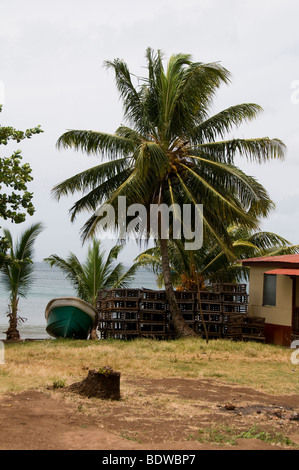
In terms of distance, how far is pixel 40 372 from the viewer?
403 inches

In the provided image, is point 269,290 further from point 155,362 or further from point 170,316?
point 155,362

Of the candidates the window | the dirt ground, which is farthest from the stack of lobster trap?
the dirt ground

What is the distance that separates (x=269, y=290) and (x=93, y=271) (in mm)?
7790

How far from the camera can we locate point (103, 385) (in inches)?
328

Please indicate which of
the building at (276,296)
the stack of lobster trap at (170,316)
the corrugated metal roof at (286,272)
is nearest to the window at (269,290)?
the building at (276,296)

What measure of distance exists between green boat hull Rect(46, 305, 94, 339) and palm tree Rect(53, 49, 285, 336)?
2.82m

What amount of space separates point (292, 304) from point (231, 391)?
29.4ft

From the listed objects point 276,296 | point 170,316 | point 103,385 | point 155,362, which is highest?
point 276,296

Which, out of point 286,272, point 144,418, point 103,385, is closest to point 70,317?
point 286,272

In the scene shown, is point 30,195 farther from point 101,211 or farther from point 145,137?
point 145,137

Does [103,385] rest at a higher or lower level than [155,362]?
higher

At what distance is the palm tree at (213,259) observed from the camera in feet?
69.3

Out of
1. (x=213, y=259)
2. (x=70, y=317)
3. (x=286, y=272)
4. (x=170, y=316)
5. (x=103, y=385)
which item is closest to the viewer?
(x=103, y=385)
